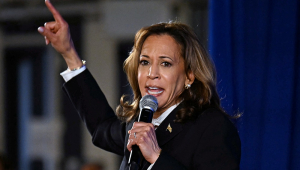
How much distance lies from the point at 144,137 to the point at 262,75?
→ 2.59 feet

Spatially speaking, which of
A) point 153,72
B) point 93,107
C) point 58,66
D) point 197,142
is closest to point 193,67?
point 153,72

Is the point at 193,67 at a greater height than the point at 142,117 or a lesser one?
greater

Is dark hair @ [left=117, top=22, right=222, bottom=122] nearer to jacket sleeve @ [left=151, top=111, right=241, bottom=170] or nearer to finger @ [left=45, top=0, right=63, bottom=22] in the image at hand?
jacket sleeve @ [left=151, top=111, right=241, bottom=170]

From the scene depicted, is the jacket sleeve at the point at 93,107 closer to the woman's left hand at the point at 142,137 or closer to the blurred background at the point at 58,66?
the woman's left hand at the point at 142,137

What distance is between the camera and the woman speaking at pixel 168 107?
4.83 ft

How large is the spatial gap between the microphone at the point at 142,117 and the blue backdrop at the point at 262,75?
22.4 inches

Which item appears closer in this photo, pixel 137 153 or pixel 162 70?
pixel 137 153

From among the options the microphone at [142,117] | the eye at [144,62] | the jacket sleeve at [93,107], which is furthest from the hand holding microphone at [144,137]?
the jacket sleeve at [93,107]

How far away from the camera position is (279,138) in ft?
6.28

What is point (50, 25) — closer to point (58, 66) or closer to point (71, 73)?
point (71, 73)

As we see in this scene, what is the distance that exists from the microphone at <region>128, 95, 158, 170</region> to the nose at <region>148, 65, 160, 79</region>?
5.2 inches

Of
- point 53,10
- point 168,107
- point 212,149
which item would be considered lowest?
point 212,149

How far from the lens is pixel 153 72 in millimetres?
1629

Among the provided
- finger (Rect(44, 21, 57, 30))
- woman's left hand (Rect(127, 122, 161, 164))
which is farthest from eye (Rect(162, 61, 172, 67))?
finger (Rect(44, 21, 57, 30))
